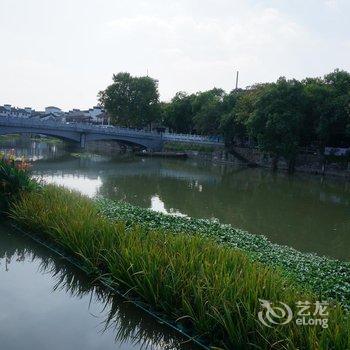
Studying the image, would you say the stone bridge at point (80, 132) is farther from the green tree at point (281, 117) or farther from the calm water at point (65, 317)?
the calm water at point (65, 317)

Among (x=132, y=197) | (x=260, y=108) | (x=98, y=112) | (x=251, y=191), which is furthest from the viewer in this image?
(x=98, y=112)

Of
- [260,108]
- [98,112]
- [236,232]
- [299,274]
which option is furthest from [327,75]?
[98,112]

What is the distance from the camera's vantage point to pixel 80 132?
46.7 m

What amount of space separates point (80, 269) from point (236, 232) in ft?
15.0

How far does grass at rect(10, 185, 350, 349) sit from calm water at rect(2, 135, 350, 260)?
6578mm

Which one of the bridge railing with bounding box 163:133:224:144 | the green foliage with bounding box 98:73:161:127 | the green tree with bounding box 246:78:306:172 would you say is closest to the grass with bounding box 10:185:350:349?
the green tree with bounding box 246:78:306:172

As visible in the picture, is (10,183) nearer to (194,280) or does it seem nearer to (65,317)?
(65,317)

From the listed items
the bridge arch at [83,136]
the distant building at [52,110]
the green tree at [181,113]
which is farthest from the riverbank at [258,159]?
the distant building at [52,110]

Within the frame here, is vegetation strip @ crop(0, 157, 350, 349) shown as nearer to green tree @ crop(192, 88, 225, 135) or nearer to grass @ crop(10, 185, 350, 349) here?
grass @ crop(10, 185, 350, 349)

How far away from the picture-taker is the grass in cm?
423

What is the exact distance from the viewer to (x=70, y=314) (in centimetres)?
579

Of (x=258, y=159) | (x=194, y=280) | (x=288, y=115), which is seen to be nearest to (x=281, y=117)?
(x=288, y=115)

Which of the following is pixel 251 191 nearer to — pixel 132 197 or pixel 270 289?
pixel 132 197

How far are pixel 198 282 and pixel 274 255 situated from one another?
3.78m
